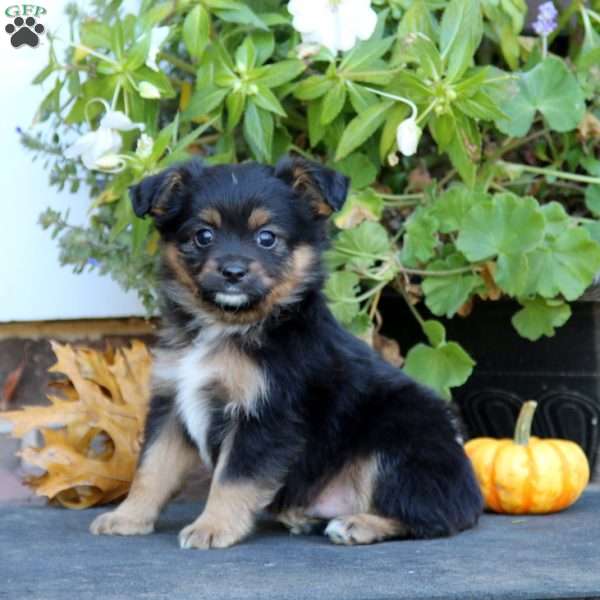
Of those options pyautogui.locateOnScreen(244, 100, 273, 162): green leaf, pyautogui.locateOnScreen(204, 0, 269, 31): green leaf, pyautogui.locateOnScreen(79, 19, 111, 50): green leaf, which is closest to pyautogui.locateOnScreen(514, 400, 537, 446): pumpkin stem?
pyautogui.locateOnScreen(244, 100, 273, 162): green leaf

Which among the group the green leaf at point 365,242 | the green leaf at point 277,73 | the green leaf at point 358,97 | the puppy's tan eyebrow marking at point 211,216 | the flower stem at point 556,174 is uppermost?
the green leaf at point 277,73

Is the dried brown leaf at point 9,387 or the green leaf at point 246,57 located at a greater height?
the green leaf at point 246,57

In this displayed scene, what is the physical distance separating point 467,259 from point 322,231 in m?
0.78

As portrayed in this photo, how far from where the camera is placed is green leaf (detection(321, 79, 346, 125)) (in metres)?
4.63

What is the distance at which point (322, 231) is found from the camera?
167 inches

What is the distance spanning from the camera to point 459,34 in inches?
177

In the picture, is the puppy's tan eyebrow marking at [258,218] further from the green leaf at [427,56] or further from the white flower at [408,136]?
the green leaf at [427,56]

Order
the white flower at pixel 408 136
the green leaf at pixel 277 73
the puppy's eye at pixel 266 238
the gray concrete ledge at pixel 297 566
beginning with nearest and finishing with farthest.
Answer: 1. the gray concrete ledge at pixel 297 566
2. the puppy's eye at pixel 266 238
3. the white flower at pixel 408 136
4. the green leaf at pixel 277 73

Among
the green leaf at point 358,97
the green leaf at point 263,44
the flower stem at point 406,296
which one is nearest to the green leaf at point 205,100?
the green leaf at point 263,44

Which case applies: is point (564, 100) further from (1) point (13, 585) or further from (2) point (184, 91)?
(1) point (13, 585)

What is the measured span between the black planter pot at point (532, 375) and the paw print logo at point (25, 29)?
2.13 m

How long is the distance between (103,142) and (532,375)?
2.08 metres

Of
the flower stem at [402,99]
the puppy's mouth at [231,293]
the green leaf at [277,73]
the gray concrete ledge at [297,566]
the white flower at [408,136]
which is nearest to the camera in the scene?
the gray concrete ledge at [297,566]

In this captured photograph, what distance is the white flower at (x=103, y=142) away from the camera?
180 inches
